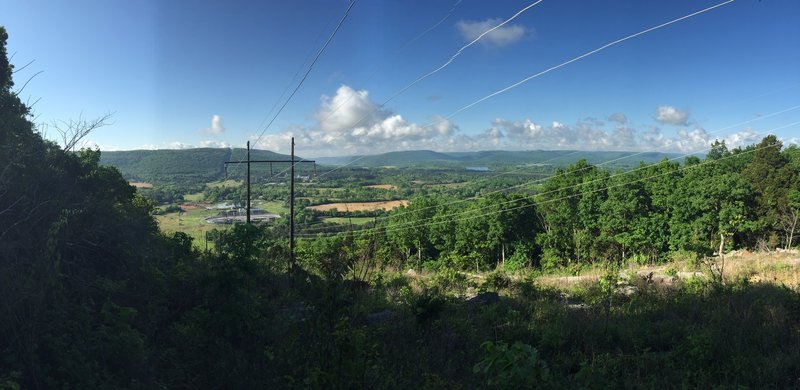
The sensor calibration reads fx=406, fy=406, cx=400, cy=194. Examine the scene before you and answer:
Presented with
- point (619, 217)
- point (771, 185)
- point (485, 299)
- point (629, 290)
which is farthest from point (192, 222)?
point (771, 185)

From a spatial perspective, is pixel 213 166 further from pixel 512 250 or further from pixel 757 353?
pixel 757 353

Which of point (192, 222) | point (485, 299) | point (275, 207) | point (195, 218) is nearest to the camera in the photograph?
point (485, 299)

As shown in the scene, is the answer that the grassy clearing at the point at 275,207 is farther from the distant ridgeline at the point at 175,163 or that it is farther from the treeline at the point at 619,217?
the distant ridgeline at the point at 175,163

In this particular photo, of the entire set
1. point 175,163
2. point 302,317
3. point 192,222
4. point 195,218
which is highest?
A: point 175,163

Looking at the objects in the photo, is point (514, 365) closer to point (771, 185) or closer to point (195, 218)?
point (771, 185)

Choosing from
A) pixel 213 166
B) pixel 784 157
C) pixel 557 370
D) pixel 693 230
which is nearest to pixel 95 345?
pixel 557 370

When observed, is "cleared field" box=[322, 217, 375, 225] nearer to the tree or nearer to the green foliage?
the green foliage

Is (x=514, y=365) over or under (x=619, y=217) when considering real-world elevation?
over

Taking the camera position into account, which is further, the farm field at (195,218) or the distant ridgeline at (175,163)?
the distant ridgeline at (175,163)

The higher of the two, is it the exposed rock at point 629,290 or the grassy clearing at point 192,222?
the exposed rock at point 629,290

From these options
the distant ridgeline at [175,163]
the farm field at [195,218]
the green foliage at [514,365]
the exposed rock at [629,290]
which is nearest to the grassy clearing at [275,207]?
the farm field at [195,218]
